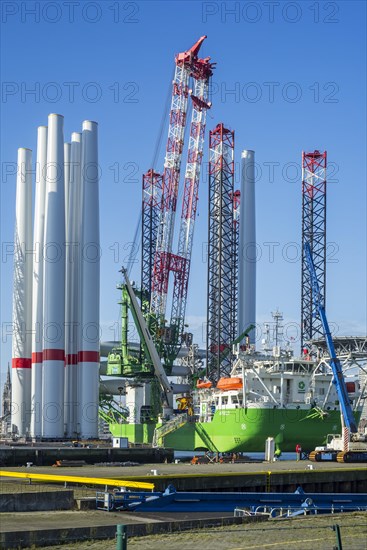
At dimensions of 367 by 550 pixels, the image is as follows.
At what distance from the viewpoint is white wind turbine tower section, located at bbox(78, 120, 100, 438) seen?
68.7 metres

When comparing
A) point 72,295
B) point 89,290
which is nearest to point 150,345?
point 72,295

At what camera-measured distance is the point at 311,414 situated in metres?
68.3

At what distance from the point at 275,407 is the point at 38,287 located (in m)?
21.0

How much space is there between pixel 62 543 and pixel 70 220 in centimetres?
5779

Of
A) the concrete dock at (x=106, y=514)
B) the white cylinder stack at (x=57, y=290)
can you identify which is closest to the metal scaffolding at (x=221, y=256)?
the white cylinder stack at (x=57, y=290)

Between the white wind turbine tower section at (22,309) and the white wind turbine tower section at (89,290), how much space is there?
5.18 metres

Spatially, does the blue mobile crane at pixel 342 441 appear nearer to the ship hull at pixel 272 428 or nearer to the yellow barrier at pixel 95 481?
the ship hull at pixel 272 428

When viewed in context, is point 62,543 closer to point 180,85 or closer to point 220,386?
point 220,386

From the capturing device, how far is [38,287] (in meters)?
70.3

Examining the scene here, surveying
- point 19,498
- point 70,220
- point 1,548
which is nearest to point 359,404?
point 70,220

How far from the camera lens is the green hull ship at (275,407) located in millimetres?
67625

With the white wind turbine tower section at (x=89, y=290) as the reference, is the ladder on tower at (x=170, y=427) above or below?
below

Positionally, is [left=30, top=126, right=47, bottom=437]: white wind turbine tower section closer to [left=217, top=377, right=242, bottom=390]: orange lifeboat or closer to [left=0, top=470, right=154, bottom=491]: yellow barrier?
[left=217, top=377, right=242, bottom=390]: orange lifeboat

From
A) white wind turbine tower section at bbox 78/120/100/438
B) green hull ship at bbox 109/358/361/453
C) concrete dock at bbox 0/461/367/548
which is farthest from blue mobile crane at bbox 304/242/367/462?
white wind turbine tower section at bbox 78/120/100/438
